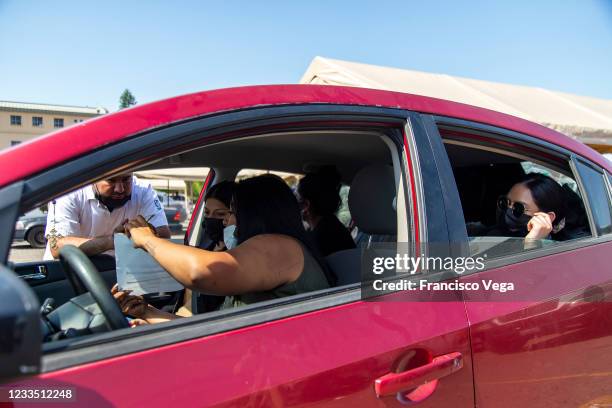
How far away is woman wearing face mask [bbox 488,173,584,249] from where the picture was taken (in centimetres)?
221

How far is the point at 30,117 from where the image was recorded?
182ft

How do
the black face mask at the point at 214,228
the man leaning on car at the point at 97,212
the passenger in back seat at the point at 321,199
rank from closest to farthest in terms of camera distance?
the black face mask at the point at 214,228
the man leaning on car at the point at 97,212
the passenger in back seat at the point at 321,199

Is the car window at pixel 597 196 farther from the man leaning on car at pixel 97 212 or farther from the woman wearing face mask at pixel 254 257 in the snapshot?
the man leaning on car at pixel 97 212

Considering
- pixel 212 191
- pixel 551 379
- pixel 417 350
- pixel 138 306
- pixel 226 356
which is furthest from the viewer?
Answer: pixel 212 191

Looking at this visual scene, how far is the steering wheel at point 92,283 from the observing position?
1.12 meters

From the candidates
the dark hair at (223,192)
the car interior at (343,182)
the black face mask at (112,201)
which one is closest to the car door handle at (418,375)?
the car interior at (343,182)

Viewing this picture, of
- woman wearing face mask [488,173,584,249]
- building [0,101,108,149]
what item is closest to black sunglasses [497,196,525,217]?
woman wearing face mask [488,173,584,249]

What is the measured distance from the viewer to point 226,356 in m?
1.00

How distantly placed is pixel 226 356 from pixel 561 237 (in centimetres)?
192

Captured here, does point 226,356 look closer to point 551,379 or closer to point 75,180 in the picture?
point 75,180

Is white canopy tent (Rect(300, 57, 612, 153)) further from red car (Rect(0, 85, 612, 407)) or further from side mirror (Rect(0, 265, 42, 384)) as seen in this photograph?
side mirror (Rect(0, 265, 42, 384))

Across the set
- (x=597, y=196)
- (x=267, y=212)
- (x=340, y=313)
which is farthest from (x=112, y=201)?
(x=597, y=196)

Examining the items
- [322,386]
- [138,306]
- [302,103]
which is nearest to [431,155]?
[302,103]

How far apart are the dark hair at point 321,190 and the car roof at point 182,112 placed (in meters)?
1.53
